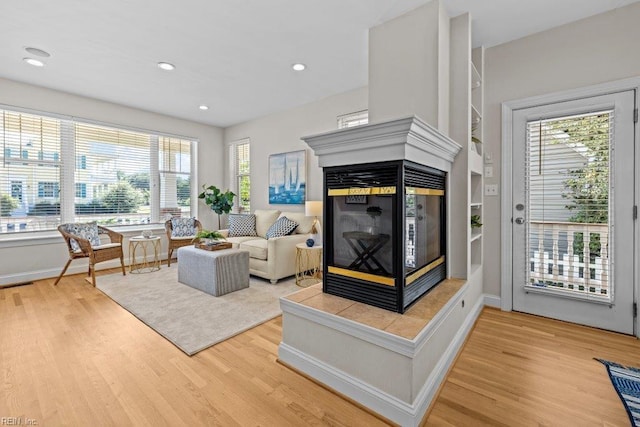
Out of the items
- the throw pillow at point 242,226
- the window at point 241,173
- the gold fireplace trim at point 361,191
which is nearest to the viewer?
the gold fireplace trim at point 361,191

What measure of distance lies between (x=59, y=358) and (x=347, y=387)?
199 cm

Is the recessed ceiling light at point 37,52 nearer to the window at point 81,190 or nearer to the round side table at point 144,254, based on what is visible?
the window at point 81,190

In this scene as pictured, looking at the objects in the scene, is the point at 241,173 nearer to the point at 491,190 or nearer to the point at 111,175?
the point at 111,175

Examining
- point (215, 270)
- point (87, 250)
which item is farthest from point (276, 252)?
point (87, 250)

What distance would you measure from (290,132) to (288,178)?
0.80 m

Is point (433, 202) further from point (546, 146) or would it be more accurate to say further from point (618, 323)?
point (618, 323)

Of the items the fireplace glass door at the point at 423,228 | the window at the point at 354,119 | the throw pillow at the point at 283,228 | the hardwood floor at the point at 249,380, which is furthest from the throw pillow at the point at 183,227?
the fireplace glass door at the point at 423,228

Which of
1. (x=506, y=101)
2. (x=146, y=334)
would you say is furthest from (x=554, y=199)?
(x=146, y=334)

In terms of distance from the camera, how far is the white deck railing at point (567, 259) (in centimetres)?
239

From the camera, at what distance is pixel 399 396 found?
1397 mm

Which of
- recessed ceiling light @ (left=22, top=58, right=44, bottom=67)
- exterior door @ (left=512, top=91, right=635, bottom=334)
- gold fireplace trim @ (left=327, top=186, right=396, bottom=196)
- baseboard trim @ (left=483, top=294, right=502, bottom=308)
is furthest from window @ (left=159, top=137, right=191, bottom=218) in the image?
exterior door @ (left=512, top=91, right=635, bottom=334)

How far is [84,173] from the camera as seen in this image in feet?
14.3

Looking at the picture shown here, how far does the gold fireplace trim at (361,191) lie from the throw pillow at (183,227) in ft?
12.7

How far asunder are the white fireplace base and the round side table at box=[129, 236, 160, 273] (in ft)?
11.5
